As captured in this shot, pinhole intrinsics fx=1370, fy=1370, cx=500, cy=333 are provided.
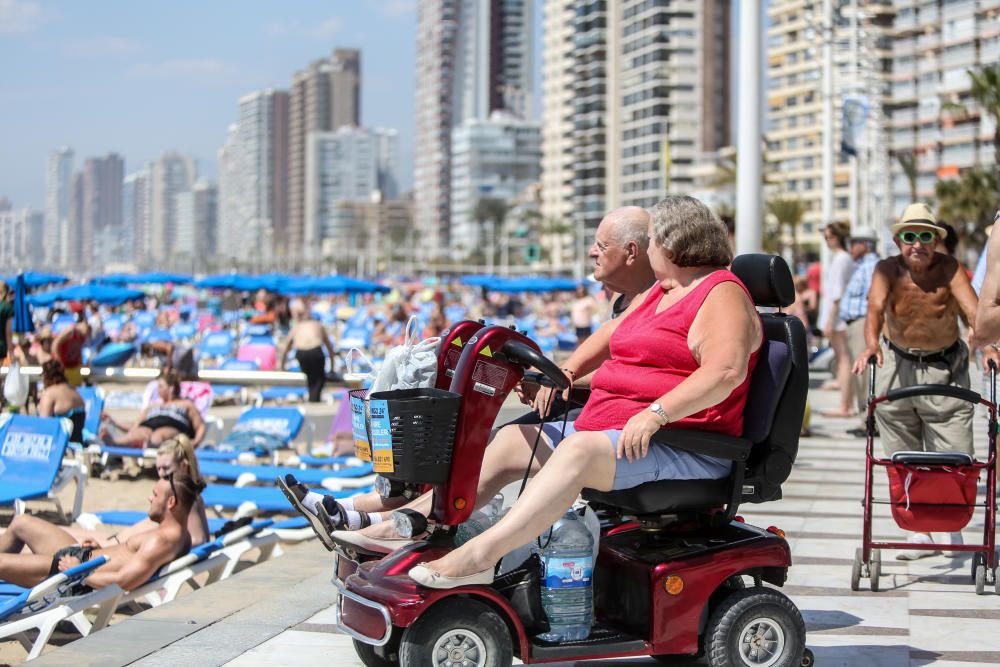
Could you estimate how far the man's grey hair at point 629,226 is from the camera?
5.06 m

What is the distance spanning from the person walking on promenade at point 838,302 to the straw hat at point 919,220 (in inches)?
233

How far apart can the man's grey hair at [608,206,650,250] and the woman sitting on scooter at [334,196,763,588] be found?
1.68 feet

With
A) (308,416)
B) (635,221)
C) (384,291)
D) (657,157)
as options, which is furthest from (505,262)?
(635,221)

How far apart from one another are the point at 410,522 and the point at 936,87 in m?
106

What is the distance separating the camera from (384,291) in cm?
3844

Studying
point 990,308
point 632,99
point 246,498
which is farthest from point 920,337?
point 632,99

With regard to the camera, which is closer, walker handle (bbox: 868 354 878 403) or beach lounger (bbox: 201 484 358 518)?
walker handle (bbox: 868 354 878 403)

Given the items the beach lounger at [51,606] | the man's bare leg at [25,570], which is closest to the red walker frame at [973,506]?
the beach lounger at [51,606]

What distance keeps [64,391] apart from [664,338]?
9720mm

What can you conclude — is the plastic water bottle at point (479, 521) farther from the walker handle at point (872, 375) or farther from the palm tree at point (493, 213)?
the palm tree at point (493, 213)

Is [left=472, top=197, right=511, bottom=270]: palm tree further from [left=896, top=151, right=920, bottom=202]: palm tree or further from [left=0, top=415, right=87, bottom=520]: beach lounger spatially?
[left=0, top=415, right=87, bottom=520]: beach lounger

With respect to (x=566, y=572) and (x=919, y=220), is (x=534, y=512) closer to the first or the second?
(x=566, y=572)

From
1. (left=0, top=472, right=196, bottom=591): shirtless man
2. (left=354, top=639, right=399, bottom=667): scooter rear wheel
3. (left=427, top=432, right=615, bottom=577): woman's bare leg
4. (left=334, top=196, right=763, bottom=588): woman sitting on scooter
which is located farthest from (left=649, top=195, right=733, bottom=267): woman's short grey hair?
(left=0, top=472, right=196, bottom=591): shirtless man

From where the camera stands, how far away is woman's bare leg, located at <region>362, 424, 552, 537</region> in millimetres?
4434
